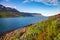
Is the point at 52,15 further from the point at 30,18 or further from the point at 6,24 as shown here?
the point at 6,24

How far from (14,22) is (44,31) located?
0.76 meters

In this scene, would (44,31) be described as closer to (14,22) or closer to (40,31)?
(40,31)

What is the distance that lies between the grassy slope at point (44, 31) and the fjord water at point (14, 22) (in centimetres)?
13

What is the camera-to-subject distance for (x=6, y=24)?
155 inches

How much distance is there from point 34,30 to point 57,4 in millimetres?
847

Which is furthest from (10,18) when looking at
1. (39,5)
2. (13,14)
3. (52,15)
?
(52,15)

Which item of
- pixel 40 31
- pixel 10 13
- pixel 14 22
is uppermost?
pixel 10 13

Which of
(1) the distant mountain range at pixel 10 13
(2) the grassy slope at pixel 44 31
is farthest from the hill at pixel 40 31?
(1) the distant mountain range at pixel 10 13

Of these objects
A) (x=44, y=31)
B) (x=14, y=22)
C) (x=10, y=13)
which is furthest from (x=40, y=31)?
(x=10, y=13)

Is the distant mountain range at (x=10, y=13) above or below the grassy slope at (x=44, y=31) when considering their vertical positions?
above

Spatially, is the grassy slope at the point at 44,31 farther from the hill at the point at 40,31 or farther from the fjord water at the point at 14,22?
the fjord water at the point at 14,22

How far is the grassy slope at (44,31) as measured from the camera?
3.69 metres

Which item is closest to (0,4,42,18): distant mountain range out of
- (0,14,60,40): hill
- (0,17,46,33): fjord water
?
(0,17,46,33): fjord water

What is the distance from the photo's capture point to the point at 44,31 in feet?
12.3
